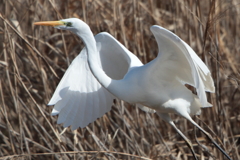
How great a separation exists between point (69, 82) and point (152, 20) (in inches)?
37.6

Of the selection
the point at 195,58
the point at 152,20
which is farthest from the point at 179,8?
the point at 195,58

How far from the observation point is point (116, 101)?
2.63 metres

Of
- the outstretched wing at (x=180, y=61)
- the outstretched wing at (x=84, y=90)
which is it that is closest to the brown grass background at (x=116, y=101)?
the outstretched wing at (x=84, y=90)

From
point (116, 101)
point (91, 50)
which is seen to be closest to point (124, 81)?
point (91, 50)

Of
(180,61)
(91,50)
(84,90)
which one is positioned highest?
(91,50)

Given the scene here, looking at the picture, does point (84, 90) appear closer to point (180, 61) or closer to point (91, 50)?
point (91, 50)

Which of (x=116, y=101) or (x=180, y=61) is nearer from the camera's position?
(x=180, y=61)

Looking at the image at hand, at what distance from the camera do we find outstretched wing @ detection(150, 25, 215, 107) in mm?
1700

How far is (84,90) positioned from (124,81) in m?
0.37

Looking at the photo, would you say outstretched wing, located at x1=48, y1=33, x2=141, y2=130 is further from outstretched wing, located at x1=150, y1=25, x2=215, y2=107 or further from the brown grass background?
outstretched wing, located at x1=150, y1=25, x2=215, y2=107

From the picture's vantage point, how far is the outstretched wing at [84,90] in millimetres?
2266

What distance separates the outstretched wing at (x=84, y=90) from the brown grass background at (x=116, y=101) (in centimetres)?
13

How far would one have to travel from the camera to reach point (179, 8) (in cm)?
282

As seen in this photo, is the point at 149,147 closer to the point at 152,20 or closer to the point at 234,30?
the point at 152,20
